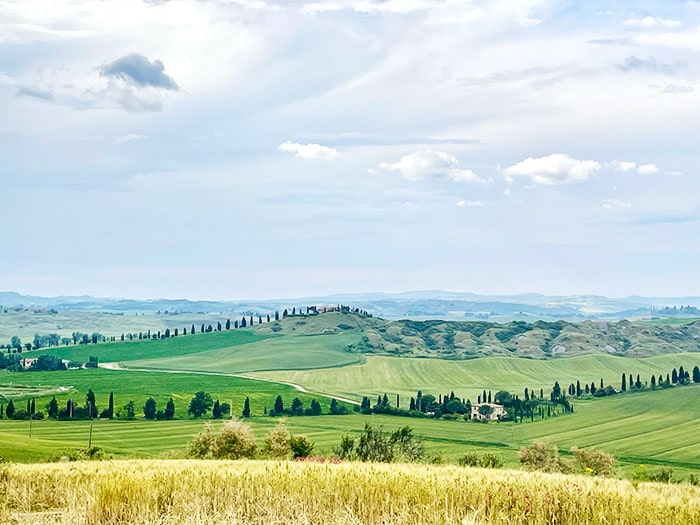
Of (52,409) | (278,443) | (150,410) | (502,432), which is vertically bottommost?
(502,432)

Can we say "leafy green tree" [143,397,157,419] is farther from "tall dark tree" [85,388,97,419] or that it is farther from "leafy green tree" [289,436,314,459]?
"leafy green tree" [289,436,314,459]

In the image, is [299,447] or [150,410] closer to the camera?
[299,447]

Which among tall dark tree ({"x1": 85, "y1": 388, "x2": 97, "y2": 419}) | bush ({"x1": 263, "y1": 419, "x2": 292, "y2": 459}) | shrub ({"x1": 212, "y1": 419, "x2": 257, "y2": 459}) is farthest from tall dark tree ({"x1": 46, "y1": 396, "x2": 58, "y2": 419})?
bush ({"x1": 263, "y1": 419, "x2": 292, "y2": 459})

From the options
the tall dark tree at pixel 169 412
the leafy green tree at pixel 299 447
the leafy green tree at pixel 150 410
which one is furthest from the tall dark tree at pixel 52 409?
the leafy green tree at pixel 299 447

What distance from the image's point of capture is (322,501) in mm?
12234

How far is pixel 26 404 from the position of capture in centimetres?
19262

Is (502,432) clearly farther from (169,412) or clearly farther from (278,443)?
(278,443)

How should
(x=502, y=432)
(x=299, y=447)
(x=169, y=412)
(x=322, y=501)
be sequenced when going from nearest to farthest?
(x=322, y=501), (x=299, y=447), (x=502, y=432), (x=169, y=412)

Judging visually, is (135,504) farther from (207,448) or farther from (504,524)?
(207,448)

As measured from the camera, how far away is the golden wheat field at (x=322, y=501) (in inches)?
449

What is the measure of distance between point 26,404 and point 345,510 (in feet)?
667

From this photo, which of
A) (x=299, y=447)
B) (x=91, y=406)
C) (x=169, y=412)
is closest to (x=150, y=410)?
(x=169, y=412)

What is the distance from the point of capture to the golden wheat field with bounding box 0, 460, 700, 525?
11.4 metres

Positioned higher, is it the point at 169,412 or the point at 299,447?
the point at 299,447
